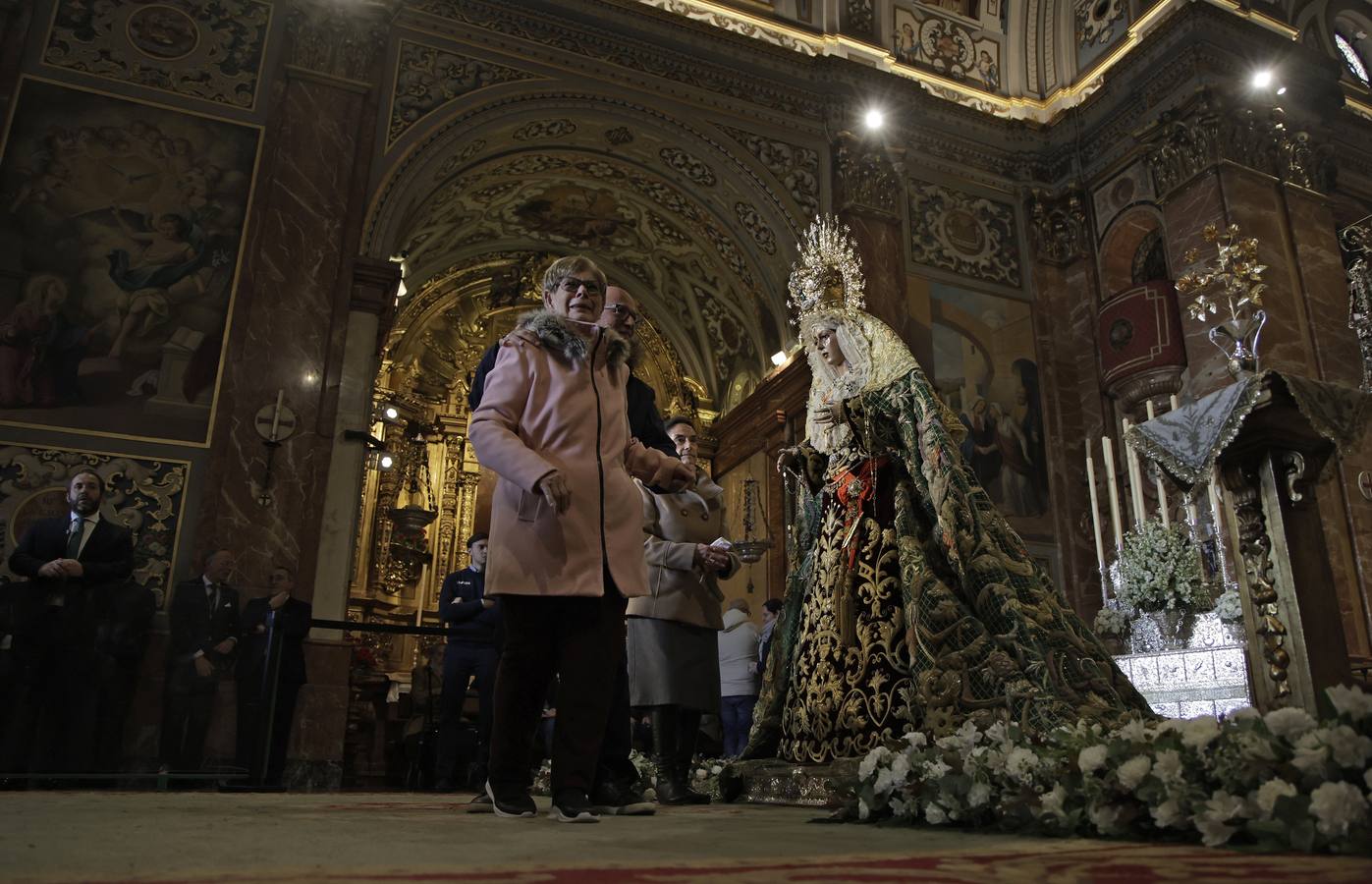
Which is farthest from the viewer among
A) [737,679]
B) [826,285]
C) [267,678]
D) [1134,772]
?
[737,679]

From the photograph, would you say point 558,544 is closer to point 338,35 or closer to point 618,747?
point 618,747

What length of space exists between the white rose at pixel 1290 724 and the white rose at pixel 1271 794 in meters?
0.12

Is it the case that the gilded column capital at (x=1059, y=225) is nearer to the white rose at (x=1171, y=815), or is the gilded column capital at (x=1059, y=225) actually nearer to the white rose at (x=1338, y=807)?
the white rose at (x=1171, y=815)

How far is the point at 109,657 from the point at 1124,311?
897cm

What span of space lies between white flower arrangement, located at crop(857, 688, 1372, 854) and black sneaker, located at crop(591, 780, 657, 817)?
2.05ft

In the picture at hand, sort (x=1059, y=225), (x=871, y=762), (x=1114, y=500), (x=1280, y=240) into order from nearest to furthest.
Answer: (x=871, y=762)
(x=1114, y=500)
(x=1280, y=240)
(x=1059, y=225)

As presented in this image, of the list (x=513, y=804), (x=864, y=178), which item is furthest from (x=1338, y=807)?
(x=864, y=178)

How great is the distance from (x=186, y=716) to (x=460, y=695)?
1671mm

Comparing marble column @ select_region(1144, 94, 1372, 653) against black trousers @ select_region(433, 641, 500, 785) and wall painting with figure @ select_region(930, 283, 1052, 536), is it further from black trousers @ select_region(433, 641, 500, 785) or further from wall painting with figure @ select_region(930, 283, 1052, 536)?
black trousers @ select_region(433, 641, 500, 785)

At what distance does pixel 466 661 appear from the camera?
18.9ft

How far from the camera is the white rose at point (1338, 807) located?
5.13 ft

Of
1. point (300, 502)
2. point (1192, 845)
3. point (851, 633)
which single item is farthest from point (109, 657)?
point (1192, 845)

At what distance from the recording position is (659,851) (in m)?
1.65

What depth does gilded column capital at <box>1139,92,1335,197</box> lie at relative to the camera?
30.3 feet
